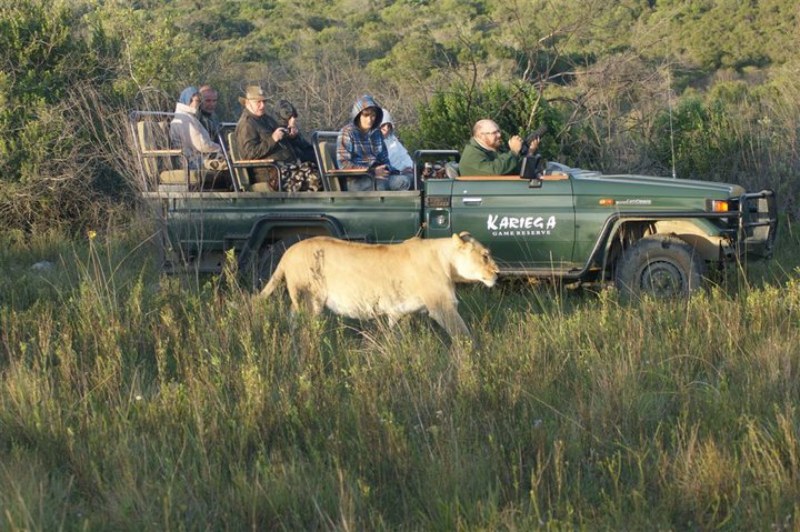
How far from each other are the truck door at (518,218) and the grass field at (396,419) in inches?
38.4

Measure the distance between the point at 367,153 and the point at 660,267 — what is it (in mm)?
2787

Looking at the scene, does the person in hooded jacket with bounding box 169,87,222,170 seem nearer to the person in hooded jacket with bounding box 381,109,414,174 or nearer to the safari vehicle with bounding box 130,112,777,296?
the safari vehicle with bounding box 130,112,777,296

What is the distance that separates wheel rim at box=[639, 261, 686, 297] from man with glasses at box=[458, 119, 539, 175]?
1390 mm

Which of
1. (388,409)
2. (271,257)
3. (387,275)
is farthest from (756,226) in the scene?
(388,409)

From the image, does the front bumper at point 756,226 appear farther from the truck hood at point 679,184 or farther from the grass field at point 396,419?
the grass field at point 396,419

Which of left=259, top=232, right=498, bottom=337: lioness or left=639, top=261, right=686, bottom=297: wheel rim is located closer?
left=259, top=232, right=498, bottom=337: lioness

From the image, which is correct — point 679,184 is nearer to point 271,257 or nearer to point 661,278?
point 661,278

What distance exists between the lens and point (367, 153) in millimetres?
8883

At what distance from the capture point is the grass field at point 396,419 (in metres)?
4.16

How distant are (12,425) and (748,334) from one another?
4346 millimetres

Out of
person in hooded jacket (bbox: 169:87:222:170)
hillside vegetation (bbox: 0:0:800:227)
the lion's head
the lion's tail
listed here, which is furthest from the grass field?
hillside vegetation (bbox: 0:0:800:227)

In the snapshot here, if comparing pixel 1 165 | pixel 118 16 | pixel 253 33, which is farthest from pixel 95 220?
pixel 253 33

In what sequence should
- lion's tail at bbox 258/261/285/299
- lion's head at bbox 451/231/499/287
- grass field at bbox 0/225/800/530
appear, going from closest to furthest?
1. grass field at bbox 0/225/800/530
2. lion's head at bbox 451/231/499/287
3. lion's tail at bbox 258/261/285/299

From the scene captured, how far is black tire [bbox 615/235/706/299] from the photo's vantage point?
762 cm
